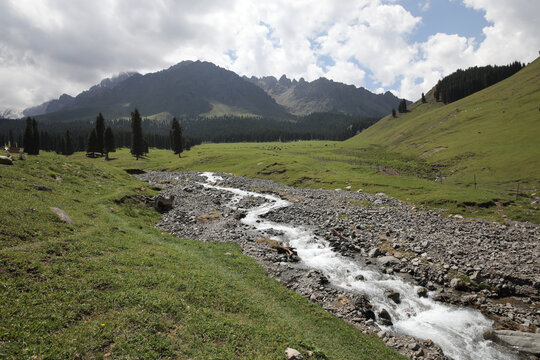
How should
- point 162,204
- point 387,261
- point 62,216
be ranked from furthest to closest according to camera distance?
point 162,204 < point 387,261 < point 62,216

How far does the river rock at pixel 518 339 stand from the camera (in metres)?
14.1

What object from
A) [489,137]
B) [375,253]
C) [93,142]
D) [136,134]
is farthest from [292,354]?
[93,142]

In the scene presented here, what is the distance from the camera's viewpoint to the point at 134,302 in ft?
39.3

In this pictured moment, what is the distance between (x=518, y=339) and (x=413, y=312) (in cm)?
526

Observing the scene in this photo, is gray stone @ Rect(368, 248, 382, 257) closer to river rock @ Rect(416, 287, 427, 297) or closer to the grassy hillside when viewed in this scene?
river rock @ Rect(416, 287, 427, 297)

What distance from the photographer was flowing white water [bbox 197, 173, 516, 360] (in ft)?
48.3

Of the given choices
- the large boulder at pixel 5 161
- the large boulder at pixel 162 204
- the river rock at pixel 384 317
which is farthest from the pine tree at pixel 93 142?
the river rock at pixel 384 317

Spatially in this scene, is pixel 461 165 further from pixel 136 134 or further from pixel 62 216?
pixel 136 134

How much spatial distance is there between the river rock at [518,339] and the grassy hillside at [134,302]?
7.54 metres

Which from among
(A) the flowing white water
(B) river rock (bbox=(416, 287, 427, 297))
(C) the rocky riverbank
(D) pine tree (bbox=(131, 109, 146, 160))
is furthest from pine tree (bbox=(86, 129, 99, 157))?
(B) river rock (bbox=(416, 287, 427, 297))

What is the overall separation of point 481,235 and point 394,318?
19046mm

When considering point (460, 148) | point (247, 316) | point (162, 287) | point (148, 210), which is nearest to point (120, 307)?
point (162, 287)

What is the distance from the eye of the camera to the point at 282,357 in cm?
1061

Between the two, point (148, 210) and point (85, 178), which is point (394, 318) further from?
point (85, 178)
